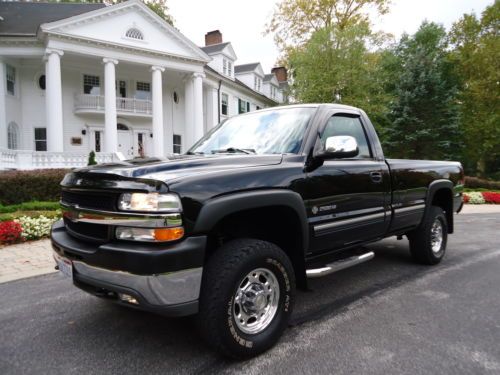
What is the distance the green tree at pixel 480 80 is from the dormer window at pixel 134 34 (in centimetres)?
2419

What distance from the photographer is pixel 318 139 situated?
3230 mm

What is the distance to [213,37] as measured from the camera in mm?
32438

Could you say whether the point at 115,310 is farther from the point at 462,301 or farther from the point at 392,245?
the point at 392,245

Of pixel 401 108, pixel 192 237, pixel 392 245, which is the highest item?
pixel 401 108

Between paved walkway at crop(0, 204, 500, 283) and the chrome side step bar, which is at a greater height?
the chrome side step bar

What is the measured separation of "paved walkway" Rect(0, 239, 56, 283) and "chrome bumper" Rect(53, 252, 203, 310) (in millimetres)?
3340

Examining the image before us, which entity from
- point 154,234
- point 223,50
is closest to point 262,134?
point 154,234

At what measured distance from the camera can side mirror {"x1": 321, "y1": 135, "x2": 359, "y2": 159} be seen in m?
2.99

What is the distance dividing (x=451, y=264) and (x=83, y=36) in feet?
65.1

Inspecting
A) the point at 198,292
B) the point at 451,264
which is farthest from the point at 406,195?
the point at 198,292

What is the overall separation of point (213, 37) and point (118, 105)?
567 inches

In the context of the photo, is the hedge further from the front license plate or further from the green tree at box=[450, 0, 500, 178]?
the green tree at box=[450, 0, 500, 178]

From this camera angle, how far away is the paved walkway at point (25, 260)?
484 centimetres

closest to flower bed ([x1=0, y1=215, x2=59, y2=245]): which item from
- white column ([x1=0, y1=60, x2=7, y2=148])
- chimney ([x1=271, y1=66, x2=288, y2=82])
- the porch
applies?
white column ([x1=0, y1=60, x2=7, y2=148])
